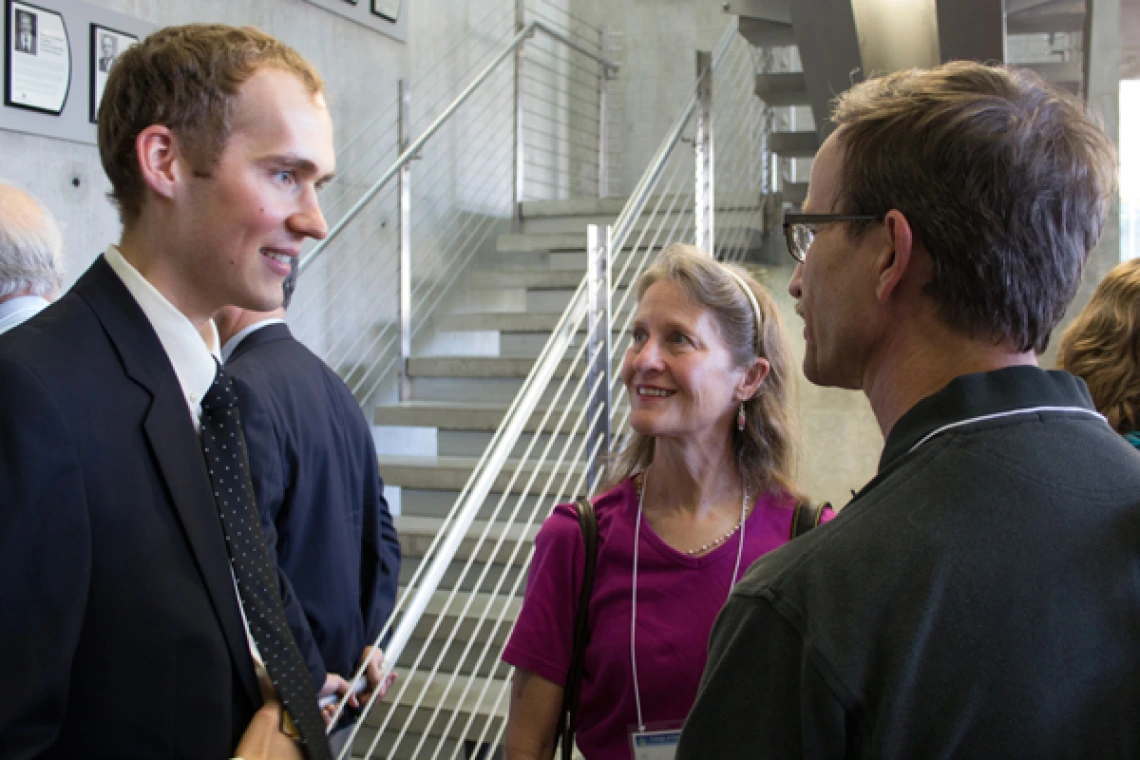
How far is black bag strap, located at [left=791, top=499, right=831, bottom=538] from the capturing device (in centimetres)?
165

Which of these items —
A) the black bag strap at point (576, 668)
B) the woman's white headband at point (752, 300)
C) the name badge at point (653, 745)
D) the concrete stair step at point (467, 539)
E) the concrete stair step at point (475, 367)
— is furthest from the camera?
the concrete stair step at point (475, 367)

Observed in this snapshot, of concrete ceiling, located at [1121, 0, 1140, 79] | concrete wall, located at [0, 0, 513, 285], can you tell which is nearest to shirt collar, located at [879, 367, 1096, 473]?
concrete wall, located at [0, 0, 513, 285]

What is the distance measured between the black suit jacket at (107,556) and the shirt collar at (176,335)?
17mm

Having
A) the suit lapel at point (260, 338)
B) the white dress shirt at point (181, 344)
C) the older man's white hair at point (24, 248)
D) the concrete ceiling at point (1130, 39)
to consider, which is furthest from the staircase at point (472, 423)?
the concrete ceiling at point (1130, 39)

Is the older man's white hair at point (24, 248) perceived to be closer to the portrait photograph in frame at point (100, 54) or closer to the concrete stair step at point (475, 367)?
the portrait photograph in frame at point (100, 54)

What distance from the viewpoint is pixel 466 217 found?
5.65 meters

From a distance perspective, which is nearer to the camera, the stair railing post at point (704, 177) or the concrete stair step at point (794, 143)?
the stair railing post at point (704, 177)

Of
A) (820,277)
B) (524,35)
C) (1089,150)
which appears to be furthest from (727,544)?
(524,35)

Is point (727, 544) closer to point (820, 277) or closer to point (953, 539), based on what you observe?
point (820, 277)

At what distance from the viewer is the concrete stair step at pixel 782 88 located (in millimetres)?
4938

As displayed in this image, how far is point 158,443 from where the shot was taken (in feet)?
3.02

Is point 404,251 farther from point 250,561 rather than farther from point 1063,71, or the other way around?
point 250,561

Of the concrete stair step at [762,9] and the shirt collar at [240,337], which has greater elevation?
the concrete stair step at [762,9]

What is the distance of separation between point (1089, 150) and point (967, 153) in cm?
11
